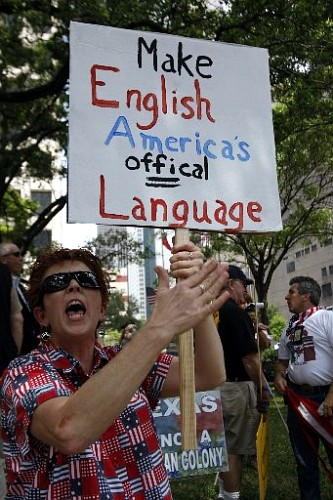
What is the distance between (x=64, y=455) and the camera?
4.82 feet

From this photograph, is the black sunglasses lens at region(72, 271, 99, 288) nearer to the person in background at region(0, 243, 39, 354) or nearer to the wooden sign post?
the wooden sign post

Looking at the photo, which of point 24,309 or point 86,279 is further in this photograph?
point 24,309

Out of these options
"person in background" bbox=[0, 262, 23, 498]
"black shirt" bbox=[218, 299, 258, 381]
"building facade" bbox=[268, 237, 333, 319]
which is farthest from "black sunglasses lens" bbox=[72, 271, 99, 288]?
"building facade" bbox=[268, 237, 333, 319]

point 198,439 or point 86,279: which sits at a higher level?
point 86,279

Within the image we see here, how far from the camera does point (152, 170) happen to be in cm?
206

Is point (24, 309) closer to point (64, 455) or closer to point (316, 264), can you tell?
point (64, 455)

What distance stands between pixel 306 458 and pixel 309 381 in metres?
0.55

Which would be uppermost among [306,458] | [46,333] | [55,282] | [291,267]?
[291,267]

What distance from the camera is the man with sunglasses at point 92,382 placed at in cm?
132

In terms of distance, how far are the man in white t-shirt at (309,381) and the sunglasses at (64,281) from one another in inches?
110

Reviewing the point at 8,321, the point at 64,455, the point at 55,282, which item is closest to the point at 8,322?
the point at 8,321

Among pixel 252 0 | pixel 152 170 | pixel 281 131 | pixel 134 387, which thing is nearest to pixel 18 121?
pixel 281 131

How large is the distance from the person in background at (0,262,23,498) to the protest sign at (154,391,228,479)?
1.15 metres

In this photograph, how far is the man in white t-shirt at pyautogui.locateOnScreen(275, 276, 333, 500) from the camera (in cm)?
412
